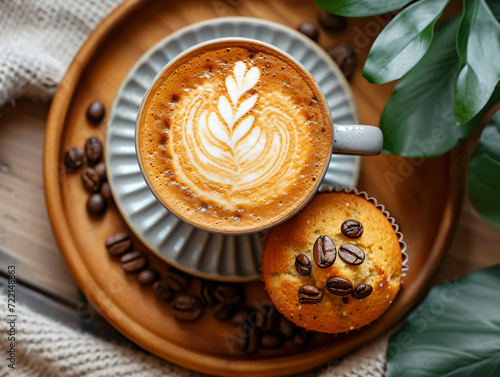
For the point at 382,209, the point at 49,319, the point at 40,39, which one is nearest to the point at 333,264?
the point at 382,209

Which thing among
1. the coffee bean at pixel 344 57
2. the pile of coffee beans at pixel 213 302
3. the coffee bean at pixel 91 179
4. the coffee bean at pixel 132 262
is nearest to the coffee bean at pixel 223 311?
the pile of coffee beans at pixel 213 302

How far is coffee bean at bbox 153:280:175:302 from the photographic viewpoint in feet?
3.93

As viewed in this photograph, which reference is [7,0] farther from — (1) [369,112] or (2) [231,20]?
(1) [369,112]

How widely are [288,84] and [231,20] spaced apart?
29cm

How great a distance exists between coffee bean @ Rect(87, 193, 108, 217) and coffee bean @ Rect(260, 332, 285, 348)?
1.68ft

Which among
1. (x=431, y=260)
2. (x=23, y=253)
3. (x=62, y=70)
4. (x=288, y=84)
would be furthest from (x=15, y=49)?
(x=431, y=260)

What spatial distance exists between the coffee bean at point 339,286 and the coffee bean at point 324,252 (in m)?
0.03

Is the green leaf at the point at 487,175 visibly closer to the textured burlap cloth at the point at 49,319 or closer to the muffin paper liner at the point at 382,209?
the muffin paper liner at the point at 382,209

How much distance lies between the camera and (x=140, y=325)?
1.20 m

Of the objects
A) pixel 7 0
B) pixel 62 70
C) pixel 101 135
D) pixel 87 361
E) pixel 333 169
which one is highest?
pixel 7 0

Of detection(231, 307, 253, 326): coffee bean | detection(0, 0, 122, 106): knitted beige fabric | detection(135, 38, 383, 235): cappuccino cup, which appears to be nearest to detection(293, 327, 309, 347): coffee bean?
detection(231, 307, 253, 326): coffee bean

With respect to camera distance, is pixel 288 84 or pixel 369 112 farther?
pixel 369 112

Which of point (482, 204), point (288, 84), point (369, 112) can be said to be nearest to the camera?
point (288, 84)

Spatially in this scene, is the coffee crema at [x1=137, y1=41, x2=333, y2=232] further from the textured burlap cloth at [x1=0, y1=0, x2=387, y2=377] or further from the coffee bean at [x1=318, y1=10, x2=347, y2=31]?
the textured burlap cloth at [x1=0, y1=0, x2=387, y2=377]
